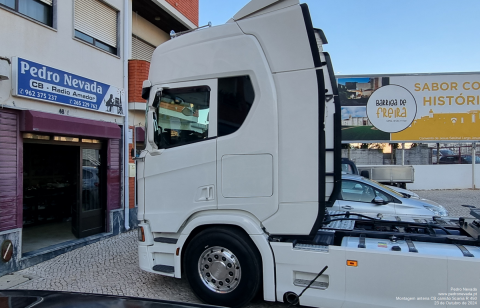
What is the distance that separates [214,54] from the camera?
3896 mm

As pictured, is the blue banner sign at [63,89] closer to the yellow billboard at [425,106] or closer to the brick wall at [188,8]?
the brick wall at [188,8]

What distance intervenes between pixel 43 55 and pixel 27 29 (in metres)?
0.49

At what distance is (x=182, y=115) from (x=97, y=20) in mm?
5107

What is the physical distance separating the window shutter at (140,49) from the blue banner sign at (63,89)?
2267 mm

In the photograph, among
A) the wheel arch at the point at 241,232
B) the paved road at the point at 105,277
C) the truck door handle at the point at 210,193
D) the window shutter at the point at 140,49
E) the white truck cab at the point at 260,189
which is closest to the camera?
the white truck cab at the point at 260,189

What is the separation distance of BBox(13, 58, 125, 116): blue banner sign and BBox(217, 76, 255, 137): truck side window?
387cm

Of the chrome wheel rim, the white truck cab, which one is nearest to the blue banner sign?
the white truck cab

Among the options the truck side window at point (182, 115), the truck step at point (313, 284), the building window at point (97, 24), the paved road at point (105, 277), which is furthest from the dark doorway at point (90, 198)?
the truck step at point (313, 284)

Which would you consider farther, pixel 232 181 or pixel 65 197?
pixel 65 197

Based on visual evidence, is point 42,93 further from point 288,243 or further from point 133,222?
point 288,243

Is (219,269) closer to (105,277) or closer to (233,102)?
(233,102)

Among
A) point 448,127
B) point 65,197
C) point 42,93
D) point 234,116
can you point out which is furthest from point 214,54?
point 448,127

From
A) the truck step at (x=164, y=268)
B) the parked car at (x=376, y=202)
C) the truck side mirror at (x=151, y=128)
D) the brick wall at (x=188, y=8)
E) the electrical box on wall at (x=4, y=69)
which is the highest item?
the brick wall at (x=188, y=8)

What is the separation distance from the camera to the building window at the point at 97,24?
701 cm
